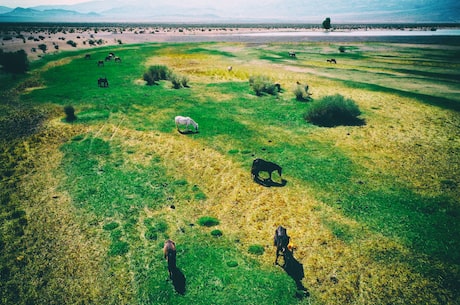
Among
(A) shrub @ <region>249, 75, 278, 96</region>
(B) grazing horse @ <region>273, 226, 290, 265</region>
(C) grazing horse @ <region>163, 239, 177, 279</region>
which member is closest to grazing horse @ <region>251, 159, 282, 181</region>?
(B) grazing horse @ <region>273, 226, 290, 265</region>

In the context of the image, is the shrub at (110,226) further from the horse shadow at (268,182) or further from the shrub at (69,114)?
the shrub at (69,114)

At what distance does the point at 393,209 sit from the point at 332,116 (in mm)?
11491

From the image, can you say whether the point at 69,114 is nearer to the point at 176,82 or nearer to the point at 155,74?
the point at 176,82

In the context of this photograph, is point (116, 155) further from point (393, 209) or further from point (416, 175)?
point (416, 175)

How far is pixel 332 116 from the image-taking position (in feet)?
73.0

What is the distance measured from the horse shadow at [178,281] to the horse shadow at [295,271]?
3367 mm

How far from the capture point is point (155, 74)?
34.1 m

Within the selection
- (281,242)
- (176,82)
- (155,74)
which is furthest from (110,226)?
(155,74)

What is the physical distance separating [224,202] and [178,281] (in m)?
4.55

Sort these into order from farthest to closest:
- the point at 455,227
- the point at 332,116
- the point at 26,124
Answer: the point at 332,116 → the point at 26,124 → the point at 455,227

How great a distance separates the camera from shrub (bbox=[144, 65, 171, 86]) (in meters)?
32.5

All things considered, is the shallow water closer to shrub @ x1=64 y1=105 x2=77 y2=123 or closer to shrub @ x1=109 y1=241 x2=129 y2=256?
shrub @ x1=64 y1=105 x2=77 y2=123

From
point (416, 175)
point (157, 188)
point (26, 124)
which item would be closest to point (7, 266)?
point (157, 188)

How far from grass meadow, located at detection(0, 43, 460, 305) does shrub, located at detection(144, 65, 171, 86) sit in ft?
22.3
